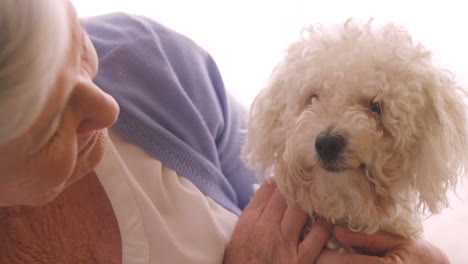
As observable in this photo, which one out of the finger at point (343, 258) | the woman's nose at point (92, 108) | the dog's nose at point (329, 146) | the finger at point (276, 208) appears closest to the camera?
the woman's nose at point (92, 108)

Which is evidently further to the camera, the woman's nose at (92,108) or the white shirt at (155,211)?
the white shirt at (155,211)

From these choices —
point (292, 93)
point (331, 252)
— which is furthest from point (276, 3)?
point (331, 252)

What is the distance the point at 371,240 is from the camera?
796 millimetres

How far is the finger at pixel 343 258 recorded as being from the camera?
0.77 meters

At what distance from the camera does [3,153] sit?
0.44 meters

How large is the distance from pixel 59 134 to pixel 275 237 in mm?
510

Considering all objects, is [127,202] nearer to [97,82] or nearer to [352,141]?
[97,82]

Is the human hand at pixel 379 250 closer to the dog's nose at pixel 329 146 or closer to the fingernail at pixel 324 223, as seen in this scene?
the fingernail at pixel 324 223

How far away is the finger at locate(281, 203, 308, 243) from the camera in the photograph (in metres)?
0.85

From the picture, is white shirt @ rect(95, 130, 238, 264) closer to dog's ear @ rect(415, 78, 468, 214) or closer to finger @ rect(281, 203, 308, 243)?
finger @ rect(281, 203, 308, 243)

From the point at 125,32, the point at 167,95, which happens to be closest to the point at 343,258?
the point at 167,95

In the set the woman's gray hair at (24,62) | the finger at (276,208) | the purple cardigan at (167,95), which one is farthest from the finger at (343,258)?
the woman's gray hair at (24,62)

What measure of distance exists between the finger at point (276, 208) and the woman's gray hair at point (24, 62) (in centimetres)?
58

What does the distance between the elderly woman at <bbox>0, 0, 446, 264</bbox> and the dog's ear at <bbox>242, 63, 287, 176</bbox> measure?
0.09 meters
